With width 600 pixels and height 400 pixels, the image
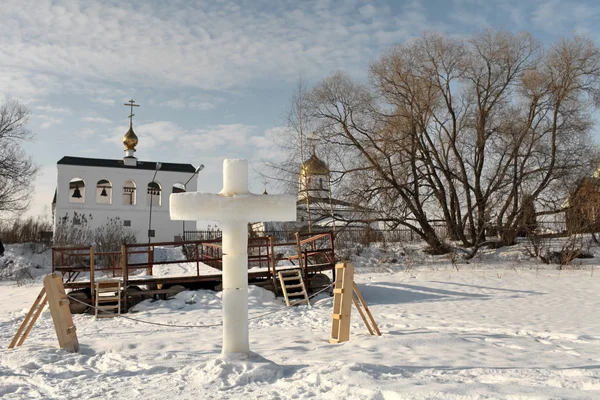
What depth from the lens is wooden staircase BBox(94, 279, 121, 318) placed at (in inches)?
521

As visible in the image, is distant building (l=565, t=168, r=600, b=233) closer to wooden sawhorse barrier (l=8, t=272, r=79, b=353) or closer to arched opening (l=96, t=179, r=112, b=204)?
wooden sawhorse barrier (l=8, t=272, r=79, b=353)

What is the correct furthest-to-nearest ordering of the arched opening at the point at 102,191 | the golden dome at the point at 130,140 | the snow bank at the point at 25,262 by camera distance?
the golden dome at the point at 130,140 < the arched opening at the point at 102,191 < the snow bank at the point at 25,262

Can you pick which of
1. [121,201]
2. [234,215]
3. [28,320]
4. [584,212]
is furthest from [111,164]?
[234,215]

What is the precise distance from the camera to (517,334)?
9.15m

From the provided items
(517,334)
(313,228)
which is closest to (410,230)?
(313,228)

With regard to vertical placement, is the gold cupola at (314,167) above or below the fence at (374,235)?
above

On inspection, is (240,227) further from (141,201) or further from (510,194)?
(141,201)

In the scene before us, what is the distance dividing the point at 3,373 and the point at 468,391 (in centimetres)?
507

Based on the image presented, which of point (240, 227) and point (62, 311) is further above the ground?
point (240, 227)

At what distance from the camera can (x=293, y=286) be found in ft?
46.7

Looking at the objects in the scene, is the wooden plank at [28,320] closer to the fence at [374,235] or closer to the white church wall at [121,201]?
the fence at [374,235]

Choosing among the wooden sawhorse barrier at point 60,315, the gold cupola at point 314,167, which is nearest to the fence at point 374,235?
the gold cupola at point 314,167

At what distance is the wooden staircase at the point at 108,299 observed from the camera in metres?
13.2

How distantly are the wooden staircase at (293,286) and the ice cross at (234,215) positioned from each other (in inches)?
275
